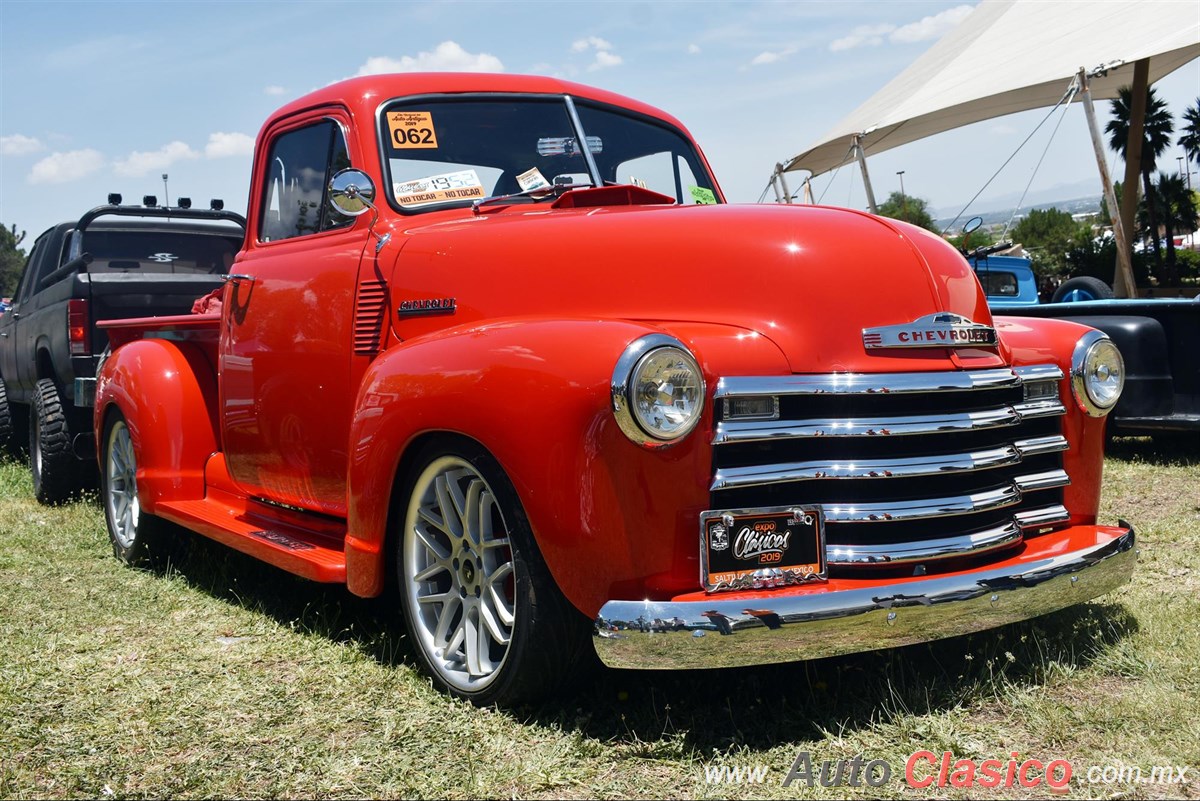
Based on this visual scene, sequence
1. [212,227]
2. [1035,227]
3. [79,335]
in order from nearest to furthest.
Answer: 1. [79,335]
2. [212,227]
3. [1035,227]

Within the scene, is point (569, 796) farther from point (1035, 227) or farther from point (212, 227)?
point (1035, 227)

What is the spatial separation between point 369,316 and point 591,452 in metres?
1.45

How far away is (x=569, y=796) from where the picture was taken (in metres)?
2.71

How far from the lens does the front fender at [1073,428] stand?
143 inches

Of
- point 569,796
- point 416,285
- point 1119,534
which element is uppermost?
point 416,285

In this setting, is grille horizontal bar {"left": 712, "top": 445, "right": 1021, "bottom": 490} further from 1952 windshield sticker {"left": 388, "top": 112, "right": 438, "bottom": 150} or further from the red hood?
1952 windshield sticker {"left": 388, "top": 112, "right": 438, "bottom": 150}

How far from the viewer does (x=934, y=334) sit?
316cm

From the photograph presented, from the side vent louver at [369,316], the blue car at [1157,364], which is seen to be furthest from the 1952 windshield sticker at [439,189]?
the blue car at [1157,364]

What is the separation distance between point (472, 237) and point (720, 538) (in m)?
1.44

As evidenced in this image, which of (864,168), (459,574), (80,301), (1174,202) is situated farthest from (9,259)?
(459,574)

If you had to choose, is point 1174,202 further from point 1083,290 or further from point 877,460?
point 877,460

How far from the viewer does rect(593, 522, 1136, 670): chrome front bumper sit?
2.70 metres

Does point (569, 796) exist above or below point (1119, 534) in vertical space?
below

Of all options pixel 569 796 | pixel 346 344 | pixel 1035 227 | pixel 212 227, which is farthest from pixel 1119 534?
pixel 1035 227
